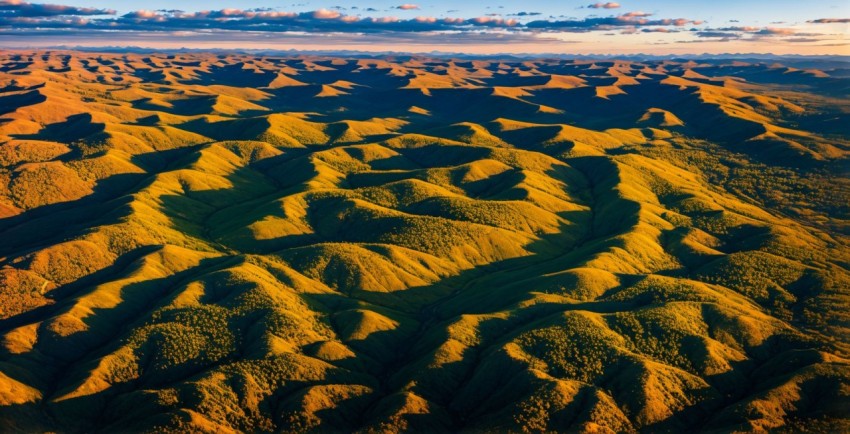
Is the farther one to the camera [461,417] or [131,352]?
[131,352]

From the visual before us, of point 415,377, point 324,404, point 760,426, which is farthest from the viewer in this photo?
point 415,377

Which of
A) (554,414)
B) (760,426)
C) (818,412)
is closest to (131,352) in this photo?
(554,414)

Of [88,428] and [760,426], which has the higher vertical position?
[760,426]

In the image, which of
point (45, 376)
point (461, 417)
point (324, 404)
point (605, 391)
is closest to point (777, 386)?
point (605, 391)

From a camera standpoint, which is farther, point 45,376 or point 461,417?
point 45,376

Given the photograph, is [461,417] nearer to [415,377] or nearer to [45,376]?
[415,377]

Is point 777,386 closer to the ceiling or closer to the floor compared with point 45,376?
closer to the ceiling

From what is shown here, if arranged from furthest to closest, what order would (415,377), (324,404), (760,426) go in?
(415,377) → (324,404) → (760,426)

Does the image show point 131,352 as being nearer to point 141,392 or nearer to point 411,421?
point 141,392
